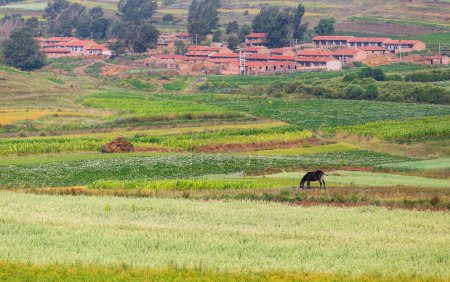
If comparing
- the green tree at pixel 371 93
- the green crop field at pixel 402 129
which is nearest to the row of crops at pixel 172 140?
the green crop field at pixel 402 129

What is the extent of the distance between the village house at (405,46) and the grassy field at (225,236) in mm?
135046

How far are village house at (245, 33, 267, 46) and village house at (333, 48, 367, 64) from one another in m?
23.0

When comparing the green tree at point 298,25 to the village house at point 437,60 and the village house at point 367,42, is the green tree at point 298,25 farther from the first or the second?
the village house at point 437,60

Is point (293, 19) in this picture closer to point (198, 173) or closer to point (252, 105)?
point (252, 105)

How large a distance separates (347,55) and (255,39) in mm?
25644

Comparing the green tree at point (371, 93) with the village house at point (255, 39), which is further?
the village house at point (255, 39)

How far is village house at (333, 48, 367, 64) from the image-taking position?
533 feet

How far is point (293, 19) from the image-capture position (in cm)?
18062

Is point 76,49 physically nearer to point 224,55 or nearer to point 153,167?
point 224,55

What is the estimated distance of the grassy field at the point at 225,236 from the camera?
92.9 ft

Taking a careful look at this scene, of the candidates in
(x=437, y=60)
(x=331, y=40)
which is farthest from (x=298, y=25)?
(x=437, y=60)

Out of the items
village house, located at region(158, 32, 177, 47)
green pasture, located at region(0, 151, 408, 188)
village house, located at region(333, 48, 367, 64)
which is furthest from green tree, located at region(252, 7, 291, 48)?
green pasture, located at region(0, 151, 408, 188)

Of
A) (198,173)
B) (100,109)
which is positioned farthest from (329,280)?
(100,109)

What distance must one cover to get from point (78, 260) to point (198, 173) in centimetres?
2953
